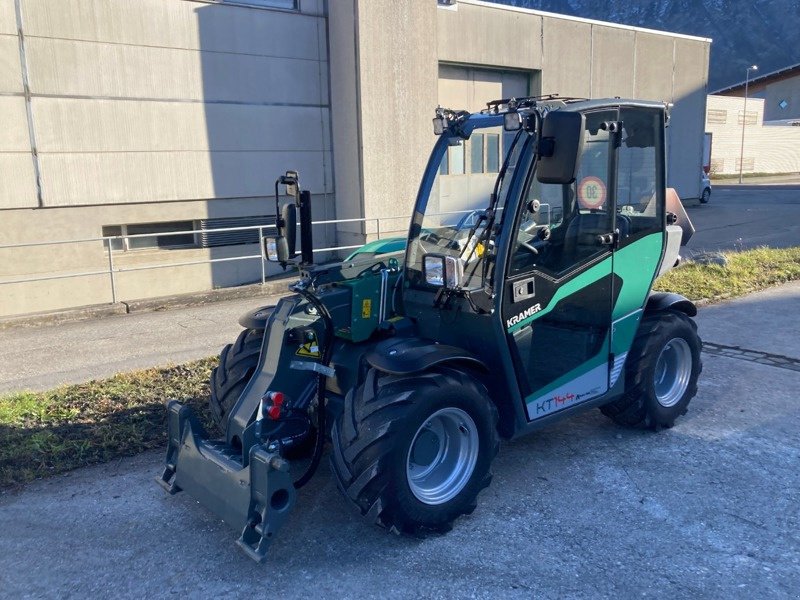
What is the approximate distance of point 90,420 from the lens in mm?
5691

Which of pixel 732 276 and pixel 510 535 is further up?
pixel 732 276

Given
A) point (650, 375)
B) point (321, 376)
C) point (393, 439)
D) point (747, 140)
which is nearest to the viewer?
point (393, 439)

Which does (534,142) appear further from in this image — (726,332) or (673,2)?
(673,2)

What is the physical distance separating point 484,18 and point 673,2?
427 ft

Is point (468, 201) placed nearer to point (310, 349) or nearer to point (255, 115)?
point (310, 349)

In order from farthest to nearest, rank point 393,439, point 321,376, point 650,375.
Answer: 1. point 650,375
2. point 321,376
3. point 393,439

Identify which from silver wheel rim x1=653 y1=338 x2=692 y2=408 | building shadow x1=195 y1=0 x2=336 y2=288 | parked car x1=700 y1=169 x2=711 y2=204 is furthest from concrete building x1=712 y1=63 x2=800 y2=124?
silver wheel rim x1=653 y1=338 x2=692 y2=408

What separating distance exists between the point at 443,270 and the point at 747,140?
5209 cm

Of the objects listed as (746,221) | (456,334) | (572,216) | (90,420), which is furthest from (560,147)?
(746,221)

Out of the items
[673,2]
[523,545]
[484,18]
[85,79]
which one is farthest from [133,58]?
[673,2]

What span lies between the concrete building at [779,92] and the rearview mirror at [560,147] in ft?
207

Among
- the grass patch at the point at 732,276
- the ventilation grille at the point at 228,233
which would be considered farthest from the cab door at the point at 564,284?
the ventilation grille at the point at 228,233

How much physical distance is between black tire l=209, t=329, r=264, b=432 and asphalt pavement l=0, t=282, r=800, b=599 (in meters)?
0.61

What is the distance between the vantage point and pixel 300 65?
14469 millimetres
